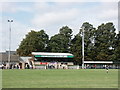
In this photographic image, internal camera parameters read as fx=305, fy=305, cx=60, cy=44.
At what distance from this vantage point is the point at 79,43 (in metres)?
98.8

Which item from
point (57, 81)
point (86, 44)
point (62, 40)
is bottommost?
point (57, 81)

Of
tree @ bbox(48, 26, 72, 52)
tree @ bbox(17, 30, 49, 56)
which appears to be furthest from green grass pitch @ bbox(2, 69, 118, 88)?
tree @ bbox(48, 26, 72, 52)

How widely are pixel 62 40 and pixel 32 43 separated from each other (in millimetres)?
10028

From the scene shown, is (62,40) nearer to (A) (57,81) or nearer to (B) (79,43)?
(B) (79,43)

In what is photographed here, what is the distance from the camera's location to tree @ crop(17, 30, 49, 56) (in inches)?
3957

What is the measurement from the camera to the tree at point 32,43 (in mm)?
100500

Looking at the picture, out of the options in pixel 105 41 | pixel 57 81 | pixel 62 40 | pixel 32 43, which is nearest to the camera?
pixel 57 81

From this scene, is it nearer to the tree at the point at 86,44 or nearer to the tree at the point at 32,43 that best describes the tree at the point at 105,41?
the tree at the point at 86,44

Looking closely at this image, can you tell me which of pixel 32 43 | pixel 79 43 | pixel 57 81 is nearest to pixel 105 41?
pixel 79 43

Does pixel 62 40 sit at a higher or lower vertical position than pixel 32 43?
higher

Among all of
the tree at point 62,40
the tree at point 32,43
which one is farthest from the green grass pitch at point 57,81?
the tree at point 62,40

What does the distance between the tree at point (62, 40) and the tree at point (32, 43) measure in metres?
3.05

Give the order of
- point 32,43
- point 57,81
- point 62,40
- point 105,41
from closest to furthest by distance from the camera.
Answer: point 57,81 < point 105,41 < point 32,43 < point 62,40

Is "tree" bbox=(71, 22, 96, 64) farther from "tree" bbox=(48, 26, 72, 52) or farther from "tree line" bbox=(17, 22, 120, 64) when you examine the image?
"tree" bbox=(48, 26, 72, 52)
